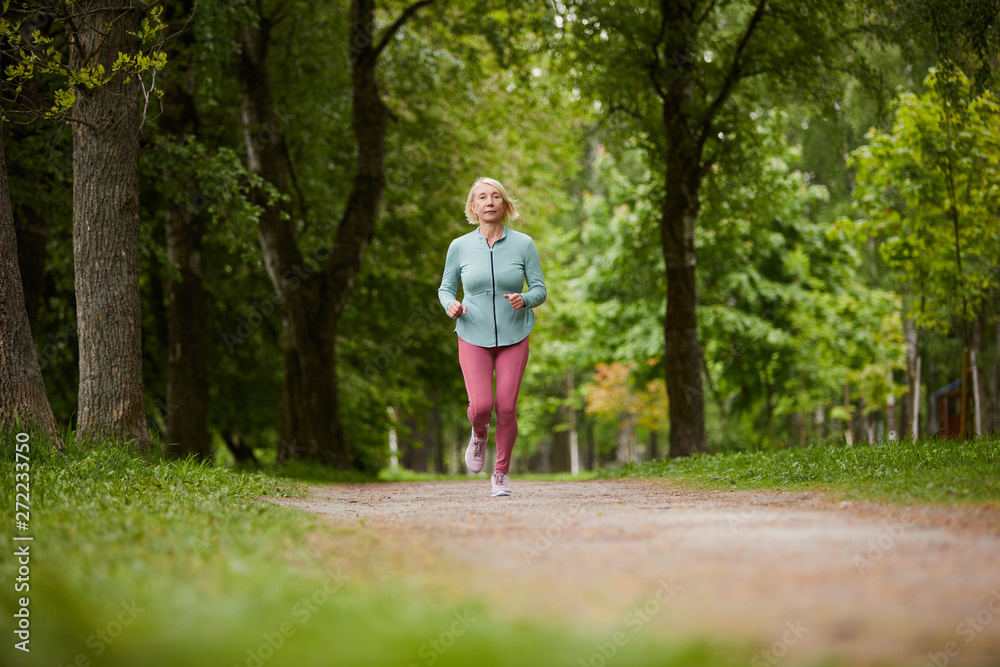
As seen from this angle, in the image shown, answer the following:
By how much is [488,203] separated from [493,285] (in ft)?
2.30

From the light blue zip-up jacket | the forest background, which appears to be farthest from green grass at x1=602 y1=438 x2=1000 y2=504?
the light blue zip-up jacket

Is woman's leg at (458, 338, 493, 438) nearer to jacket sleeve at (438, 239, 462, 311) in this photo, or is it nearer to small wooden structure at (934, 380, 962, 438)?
jacket sleeve at (438, 239, 462, 311)

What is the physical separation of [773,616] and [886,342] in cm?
2870

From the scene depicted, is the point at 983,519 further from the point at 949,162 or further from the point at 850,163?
the point at 850,163

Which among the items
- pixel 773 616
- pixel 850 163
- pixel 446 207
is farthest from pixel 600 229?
pixel 773 616

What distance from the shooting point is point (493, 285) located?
690 cm

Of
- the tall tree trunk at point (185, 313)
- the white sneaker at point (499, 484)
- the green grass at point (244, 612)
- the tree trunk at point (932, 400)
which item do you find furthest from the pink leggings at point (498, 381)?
the tree trunk at point (932, 400)

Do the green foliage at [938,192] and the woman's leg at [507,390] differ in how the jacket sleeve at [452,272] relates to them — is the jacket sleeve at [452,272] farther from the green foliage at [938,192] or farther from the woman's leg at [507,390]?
the green foliage at [938,192]

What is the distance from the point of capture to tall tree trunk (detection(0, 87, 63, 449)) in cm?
680

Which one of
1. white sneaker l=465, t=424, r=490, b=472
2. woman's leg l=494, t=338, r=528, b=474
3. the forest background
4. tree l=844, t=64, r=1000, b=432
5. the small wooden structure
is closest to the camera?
woman's leg l=494, t=338, r=528, b=474

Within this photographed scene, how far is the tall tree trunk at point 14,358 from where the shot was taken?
6.80 m

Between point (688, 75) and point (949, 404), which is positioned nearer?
point (688, 75)

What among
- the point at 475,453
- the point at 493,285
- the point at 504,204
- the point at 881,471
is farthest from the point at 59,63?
the point at 881,471

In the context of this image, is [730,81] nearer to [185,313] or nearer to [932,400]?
[185,313]
